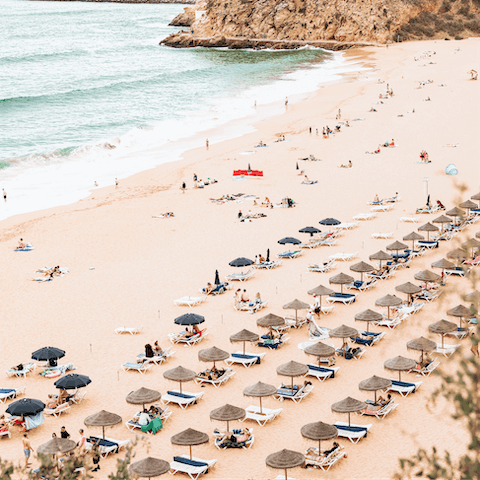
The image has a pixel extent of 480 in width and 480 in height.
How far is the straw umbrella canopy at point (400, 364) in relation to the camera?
17.8 meters

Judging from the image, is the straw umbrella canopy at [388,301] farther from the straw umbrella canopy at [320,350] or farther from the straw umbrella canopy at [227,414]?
Answer: the straw umbrella canopy at [227,414]

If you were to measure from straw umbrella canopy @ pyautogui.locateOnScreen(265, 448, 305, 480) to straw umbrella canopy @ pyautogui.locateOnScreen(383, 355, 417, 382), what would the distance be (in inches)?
182

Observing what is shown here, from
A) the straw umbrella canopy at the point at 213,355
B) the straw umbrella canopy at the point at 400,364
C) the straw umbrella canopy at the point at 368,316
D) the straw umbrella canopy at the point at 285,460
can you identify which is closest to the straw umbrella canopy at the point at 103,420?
the straw umbrella canopy at the point at 213,355

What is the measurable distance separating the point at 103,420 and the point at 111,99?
2545 inches

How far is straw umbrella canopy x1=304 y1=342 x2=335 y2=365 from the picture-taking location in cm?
1880

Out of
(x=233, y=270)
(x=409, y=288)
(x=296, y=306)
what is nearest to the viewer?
(x=296, y=306)

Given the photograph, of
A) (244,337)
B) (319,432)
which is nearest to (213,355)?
(244,337)

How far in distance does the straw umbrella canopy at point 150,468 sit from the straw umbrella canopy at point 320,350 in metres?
5.90

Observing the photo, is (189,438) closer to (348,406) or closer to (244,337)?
(348,406)

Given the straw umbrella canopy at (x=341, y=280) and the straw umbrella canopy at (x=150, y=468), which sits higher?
the straw umbrella canopy at (x=341, y=280)

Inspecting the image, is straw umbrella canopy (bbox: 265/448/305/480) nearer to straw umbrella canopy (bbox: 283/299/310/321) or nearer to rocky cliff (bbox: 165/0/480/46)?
straw umbrella canopy (bbox: 283/299/310/321)

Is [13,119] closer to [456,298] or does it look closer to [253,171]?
[253,171]

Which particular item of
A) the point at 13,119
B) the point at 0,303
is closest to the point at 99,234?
the point at 0,303

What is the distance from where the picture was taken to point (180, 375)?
1816 cm
